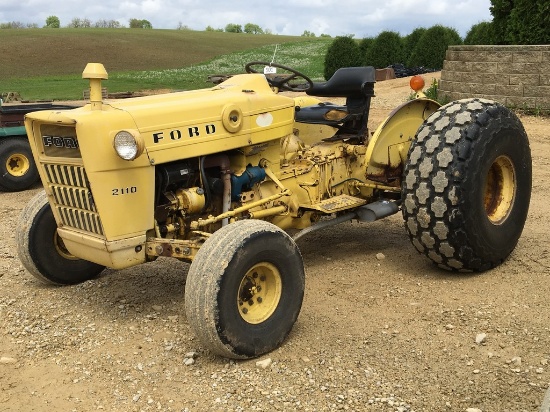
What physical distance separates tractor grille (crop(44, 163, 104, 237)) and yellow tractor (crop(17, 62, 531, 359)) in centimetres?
1

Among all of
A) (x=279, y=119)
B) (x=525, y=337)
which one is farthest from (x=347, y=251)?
(x=525, y=337)

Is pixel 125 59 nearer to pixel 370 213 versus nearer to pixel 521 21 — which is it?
pixel 521 21

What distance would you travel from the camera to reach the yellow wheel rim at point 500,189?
546cm

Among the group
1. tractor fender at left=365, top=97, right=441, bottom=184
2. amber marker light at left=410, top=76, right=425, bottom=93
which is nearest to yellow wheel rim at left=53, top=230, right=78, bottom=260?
tractor fender at left=365, top=97, right=441, bottom=184

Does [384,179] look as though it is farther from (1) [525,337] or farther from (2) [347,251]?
(1) [525,337]

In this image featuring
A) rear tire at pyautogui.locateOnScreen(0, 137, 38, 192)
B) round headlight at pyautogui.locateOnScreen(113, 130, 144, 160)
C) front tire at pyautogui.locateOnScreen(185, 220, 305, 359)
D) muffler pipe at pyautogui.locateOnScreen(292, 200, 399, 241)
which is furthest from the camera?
rear tire at pyautogui.locateOnScreen(0, 137, 38, 192)

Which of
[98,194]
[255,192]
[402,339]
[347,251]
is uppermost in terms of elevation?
[98,194]

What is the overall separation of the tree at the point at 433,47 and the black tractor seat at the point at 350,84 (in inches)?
741

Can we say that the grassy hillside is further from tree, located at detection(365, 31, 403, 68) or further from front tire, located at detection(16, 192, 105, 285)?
front tire, located at detection(16, 192, 105, 285)

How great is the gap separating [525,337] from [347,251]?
2.23 m

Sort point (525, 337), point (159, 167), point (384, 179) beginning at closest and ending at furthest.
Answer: point (525, 337)
point (159, 167)
point (384, 179)

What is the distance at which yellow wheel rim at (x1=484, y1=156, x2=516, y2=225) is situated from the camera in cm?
546

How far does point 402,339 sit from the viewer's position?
422 centimetres

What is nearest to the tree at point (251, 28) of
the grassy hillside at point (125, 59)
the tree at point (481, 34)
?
the grassy hillside at point (125, 59)
